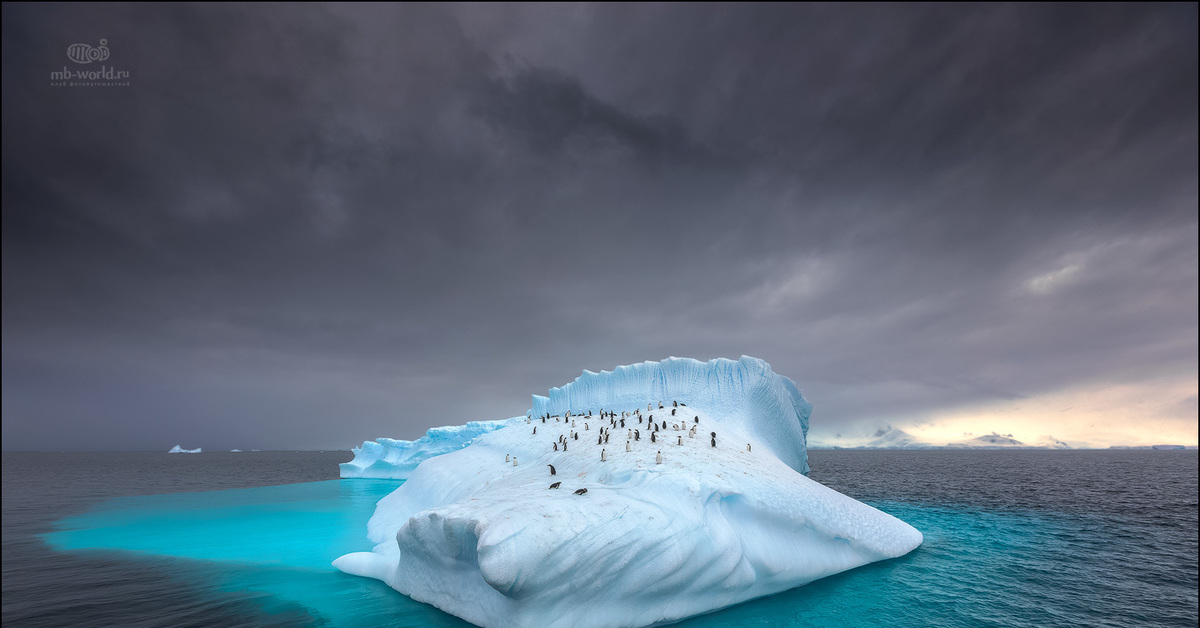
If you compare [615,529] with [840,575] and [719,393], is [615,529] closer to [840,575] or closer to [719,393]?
[840,575]

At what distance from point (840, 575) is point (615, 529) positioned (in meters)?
8.60

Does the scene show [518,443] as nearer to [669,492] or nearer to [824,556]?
[669,492]

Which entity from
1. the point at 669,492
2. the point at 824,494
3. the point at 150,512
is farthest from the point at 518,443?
the point at 150,512

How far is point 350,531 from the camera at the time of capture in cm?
2125

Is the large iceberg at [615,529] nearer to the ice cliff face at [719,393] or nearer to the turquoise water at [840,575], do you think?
the turquoise water at [840,575]

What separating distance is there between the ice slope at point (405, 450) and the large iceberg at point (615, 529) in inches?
974

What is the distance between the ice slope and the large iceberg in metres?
24.7

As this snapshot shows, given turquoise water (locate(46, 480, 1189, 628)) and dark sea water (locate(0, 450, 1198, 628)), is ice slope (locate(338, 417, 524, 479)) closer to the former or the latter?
dark sea water (locate(0, 450, 1198, 628))

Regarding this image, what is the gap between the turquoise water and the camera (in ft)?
38.6

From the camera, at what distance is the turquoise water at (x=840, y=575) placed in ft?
38.6

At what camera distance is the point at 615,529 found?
427 inches

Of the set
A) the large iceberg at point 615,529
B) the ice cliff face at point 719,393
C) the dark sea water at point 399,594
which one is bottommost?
the dark sea water at point 399,594

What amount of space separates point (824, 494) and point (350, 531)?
19.2 m

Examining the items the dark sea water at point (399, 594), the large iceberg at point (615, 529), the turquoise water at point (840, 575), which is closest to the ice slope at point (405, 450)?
the dark sea water at point (399, 594)
